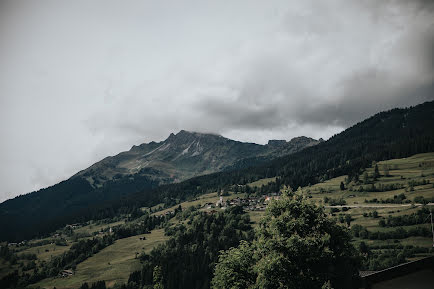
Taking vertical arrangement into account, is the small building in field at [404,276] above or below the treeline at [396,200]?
above

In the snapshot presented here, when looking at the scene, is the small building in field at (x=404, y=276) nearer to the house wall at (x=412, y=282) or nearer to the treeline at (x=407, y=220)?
the house wall at (x=412, y=282)

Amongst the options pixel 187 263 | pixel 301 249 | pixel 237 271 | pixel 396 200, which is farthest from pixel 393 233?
pixel 301 249

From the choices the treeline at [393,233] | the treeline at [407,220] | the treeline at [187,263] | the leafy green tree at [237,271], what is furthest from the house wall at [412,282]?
the treeline at [407,220]

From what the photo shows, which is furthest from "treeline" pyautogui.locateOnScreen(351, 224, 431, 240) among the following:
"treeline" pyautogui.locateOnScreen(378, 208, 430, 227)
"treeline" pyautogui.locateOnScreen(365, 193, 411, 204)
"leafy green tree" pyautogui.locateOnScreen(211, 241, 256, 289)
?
"leafy green tree" pyautogui.locateOnScreen(211, 241, 256, 289)

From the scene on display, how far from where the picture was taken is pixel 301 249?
29859mm

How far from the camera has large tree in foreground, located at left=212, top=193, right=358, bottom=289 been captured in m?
29.6

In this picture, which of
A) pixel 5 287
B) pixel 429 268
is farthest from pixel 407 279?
pixel 5 287

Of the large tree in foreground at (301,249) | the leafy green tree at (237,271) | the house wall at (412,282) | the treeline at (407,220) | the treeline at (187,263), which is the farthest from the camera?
the treeline at (407,220)

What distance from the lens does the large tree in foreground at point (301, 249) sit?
2962 cm

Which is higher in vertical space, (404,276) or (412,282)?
(404,276)

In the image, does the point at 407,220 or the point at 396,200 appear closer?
the point at 407,220

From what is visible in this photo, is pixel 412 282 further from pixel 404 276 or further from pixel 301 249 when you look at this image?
pixel 301 249

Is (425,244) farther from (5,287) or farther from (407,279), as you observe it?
(5,287)

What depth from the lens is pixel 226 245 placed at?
175 meters
